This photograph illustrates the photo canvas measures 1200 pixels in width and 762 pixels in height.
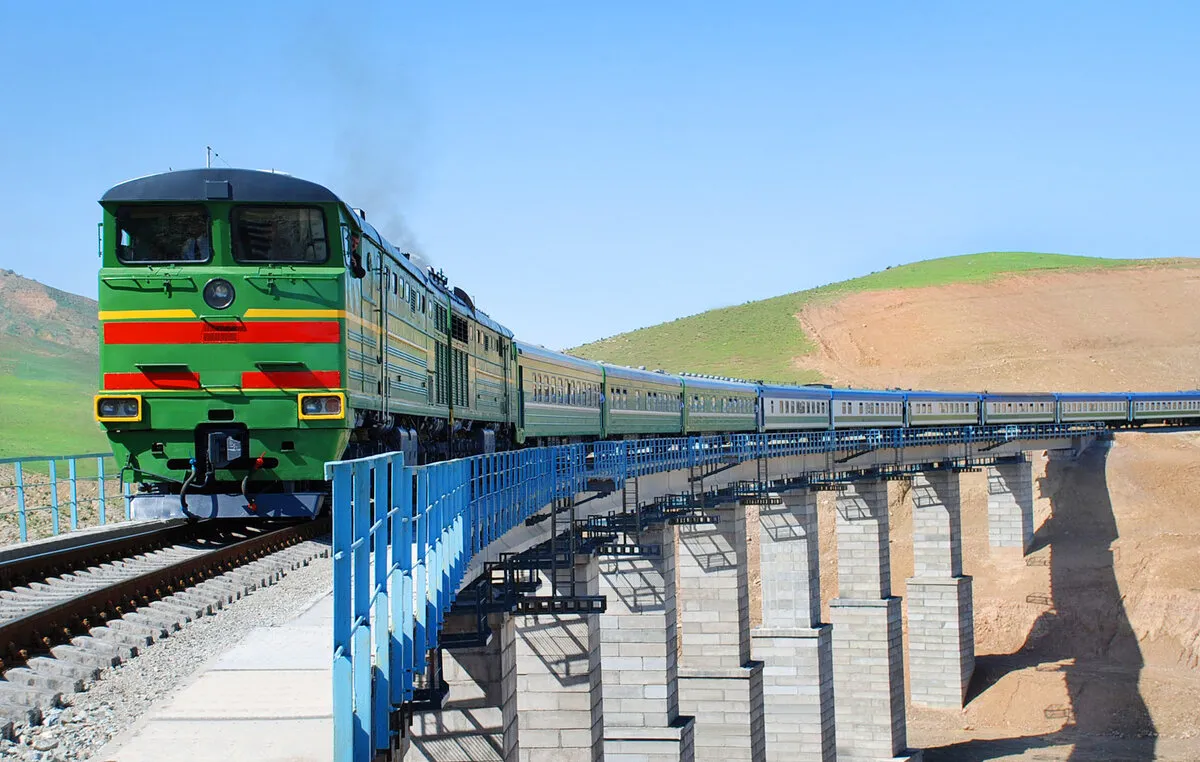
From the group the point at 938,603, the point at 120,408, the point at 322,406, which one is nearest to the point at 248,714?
the point at 322,406

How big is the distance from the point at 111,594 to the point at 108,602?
81 mm

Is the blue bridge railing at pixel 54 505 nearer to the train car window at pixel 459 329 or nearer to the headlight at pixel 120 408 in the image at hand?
the headlight at pixel 120 408

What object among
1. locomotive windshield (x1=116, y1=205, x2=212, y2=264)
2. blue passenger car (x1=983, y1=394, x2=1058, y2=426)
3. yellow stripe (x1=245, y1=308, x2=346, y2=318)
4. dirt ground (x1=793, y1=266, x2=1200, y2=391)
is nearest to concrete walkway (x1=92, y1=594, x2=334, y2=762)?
yellow stripe (x1=245, y1=308, x2=346, y2=318)

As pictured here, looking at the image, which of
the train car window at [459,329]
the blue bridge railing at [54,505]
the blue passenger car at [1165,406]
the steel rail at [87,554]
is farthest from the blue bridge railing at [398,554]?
the blue passenger car at [1165,406]

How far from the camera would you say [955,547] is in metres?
49.5

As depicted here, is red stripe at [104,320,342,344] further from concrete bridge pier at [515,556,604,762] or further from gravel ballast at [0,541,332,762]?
concrete bridge pier at [515,556,604,762]

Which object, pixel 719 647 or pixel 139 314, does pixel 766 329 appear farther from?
pixel 139 314

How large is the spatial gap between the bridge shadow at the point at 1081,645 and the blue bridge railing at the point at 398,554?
30922 millimetres

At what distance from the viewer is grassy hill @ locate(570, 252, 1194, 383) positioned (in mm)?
119037

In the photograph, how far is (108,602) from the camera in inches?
460

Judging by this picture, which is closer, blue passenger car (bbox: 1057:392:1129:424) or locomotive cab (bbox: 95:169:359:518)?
locomotive cab (bbox: 95:169:359:518)

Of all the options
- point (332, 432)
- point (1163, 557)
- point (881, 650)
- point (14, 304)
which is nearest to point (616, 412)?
point (881, 650)

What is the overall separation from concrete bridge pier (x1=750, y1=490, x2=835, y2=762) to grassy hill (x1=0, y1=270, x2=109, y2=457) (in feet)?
92.7

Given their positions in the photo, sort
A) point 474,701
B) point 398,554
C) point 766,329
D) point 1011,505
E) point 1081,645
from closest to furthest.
Answer: point 398,554, point 474,701, point 1081,645, point 1011,505, point 766,329
